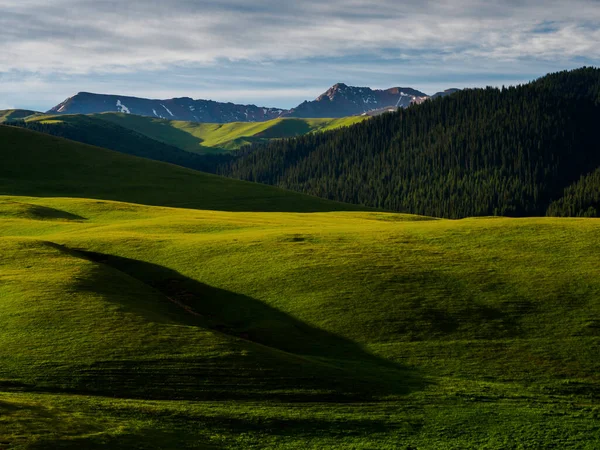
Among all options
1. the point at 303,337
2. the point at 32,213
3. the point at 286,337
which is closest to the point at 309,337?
the point at 303,337

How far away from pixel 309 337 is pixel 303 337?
440 mm

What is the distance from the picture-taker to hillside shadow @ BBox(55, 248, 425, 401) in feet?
120

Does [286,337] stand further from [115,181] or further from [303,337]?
[115,181]

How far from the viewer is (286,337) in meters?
44.8

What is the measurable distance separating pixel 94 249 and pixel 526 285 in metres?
40.0

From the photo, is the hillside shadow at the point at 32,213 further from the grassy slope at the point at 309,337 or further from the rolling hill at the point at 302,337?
the grassy slope at the point at 309,337

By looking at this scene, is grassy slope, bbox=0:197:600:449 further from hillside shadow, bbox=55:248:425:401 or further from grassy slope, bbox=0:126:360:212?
grassy slope, bbox=0:126:360:212

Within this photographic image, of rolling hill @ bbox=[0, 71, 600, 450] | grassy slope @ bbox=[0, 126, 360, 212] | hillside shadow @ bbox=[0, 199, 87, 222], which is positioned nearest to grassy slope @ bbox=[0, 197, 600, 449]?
rolling hill @ bbox=[0, 71, 600, 450]

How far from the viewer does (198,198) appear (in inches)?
5802

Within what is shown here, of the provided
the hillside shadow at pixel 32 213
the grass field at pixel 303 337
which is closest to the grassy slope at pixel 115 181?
the hillside shadow at pixel 32 213

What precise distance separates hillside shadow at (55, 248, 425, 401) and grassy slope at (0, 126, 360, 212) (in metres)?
83.4

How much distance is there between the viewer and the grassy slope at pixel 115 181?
145875 millimetres

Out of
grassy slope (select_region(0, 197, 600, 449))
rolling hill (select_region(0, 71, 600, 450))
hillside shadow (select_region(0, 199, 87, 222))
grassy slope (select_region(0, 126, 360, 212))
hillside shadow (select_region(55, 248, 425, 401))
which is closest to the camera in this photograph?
rolling hill (select_region(0, 71, 600, 450))

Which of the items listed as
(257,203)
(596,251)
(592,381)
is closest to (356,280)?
(592,381)
